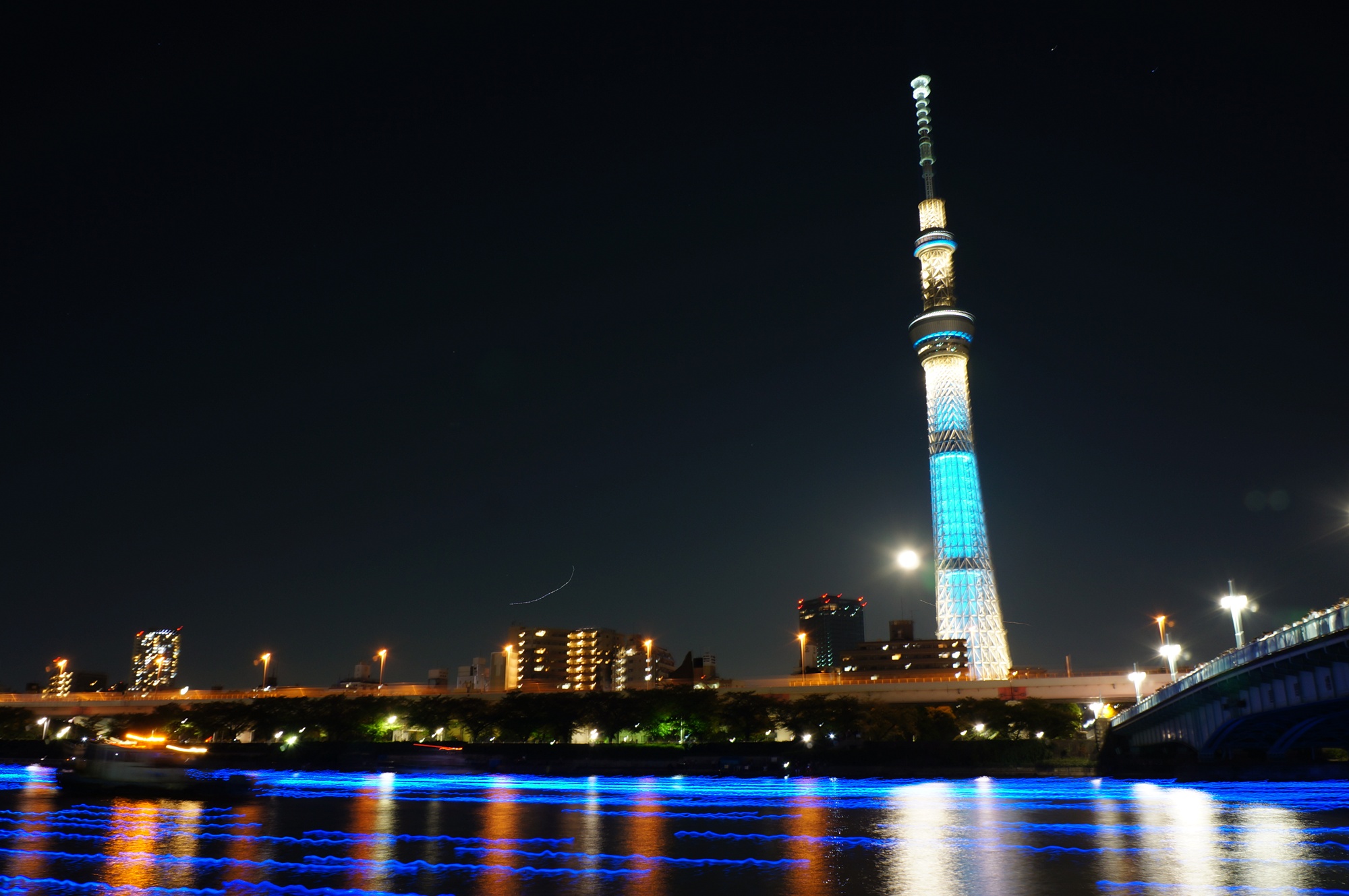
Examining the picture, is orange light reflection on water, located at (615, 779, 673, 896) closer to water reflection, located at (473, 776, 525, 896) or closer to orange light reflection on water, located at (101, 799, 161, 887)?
water reflection, located at (473, 776, 525, 896)

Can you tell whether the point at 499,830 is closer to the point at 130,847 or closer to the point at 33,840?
the point at 130,847

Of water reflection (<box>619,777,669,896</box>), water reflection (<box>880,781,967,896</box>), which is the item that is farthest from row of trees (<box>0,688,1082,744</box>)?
water reflection (<box>880,781,967,896</box>)

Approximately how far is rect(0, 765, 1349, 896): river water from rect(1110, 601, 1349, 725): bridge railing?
20.4 feet

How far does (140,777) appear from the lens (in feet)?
188

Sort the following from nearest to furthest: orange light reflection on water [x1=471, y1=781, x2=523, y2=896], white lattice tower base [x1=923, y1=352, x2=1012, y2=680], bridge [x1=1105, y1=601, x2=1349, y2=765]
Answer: orange light reflection on water [x1=471, y1=781, x2=523, y2=896] → bridge [x1=1105, y1=601, x2=1349, y2=765] → white lattice tower base [x1=923, y1=352, x2=1012, y2=680]

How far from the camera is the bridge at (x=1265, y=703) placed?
135 feet

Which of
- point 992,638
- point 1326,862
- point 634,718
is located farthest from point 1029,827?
point 992,638

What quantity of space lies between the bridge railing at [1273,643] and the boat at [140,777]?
50931mm

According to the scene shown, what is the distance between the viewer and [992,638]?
614ft

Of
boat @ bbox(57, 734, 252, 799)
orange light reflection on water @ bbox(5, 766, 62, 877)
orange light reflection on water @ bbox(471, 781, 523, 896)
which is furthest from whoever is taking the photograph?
boat @ bbox(57, 734, 252, 799)

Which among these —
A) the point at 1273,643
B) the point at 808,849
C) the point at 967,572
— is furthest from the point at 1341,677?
the point at 967,572

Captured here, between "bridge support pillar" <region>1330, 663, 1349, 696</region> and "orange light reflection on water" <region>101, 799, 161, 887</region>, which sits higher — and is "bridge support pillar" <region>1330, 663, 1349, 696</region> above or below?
above

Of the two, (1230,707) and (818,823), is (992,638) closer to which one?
(1230,707)

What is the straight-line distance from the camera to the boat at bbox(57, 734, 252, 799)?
54500mm
